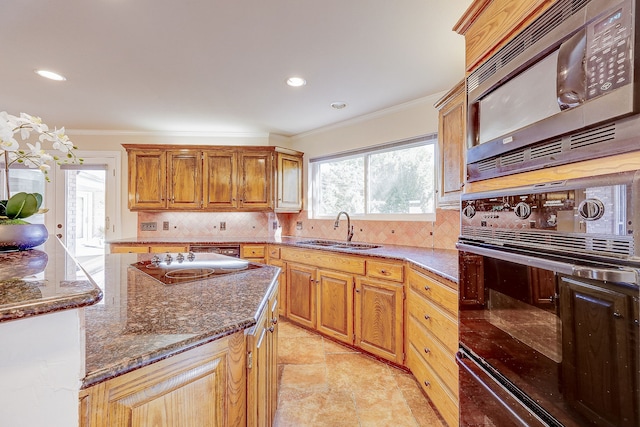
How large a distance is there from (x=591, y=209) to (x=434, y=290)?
1.21 meters

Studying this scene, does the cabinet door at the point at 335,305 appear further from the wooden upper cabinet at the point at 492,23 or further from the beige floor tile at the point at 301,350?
the wooden upper cabinet at the point at 492,23

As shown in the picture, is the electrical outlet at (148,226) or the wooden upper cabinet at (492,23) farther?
the electrical outlet at (148,226)

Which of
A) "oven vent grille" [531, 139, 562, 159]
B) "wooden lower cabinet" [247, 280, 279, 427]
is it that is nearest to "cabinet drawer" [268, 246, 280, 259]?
"wooden lower cabinet" [247, 280, 279, 427]

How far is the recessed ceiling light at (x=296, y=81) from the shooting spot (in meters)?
2.49

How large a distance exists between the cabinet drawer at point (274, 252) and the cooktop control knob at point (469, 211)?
244cm

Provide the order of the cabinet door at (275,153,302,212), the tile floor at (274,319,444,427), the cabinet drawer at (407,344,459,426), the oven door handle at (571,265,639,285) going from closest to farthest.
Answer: the oven door handle at (571,265,639,285), the cabinet drawer at (407,344,459,426), the tile floor at (274,319,444,427), the cabinet door at (275,153,302,212)

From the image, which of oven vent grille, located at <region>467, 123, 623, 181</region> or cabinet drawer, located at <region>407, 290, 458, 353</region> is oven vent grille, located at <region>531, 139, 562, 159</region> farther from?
cabinet drawer, located at <region>407, 290, 458, 353</region>

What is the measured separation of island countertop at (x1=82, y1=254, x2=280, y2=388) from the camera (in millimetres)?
662

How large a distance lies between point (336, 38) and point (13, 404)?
212 centimetres

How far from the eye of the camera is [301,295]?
3070mm

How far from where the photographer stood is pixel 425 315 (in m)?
1.92

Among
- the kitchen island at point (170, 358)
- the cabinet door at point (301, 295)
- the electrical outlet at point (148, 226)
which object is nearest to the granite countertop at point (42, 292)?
the kitchen island at point (170, 358)

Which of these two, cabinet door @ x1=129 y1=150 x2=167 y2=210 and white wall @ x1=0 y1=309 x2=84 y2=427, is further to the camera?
cabinet door @ x1=129 y1=150 x2=167 y2=210

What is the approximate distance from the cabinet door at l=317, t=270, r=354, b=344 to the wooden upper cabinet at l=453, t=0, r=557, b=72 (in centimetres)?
187
